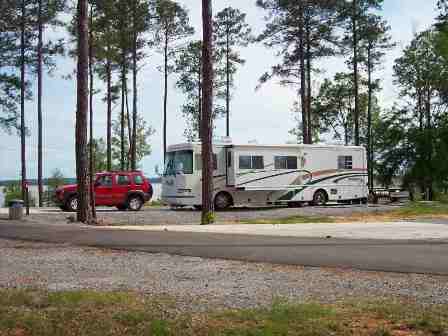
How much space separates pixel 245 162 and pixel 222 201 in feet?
6.19

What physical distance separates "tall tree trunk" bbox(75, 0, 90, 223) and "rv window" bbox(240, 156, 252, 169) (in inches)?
350

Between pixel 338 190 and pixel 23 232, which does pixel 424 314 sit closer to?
pixel 23 232

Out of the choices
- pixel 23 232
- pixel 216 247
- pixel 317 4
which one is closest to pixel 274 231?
pixel 216 247

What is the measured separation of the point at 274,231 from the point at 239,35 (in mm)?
29367

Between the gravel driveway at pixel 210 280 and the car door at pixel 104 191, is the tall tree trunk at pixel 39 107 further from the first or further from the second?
the gravel driveway at pixel 210 280

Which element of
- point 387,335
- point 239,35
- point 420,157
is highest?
point 239,35

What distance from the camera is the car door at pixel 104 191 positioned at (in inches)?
1090

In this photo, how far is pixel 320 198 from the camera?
30.2m

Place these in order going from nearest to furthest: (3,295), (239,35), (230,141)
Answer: (3,295)
(230,141)
(239,35)

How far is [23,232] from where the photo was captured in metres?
16.2

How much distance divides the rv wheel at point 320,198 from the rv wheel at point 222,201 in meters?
4.19

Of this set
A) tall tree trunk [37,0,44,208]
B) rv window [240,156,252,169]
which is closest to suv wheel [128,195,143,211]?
rv window [240,156,252,169]

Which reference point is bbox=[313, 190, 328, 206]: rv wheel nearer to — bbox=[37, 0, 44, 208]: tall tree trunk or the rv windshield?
the rv windshield

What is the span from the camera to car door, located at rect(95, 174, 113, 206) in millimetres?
27688
